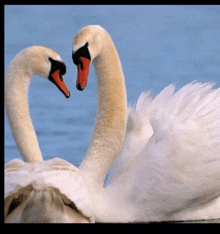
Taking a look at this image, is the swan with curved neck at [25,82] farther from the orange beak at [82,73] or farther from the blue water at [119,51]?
the blue water at [119,51]

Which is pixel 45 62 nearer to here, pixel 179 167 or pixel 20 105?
pixel 20 105

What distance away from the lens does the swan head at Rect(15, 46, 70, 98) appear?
209 inches

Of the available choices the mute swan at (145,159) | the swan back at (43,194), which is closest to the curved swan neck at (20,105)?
the swan back at (43,194)

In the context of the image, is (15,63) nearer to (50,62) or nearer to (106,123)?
(50,62)

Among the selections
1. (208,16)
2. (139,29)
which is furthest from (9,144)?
(208,16)

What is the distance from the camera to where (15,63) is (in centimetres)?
531

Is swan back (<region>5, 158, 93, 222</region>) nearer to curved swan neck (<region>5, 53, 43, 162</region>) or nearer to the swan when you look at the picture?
the swan

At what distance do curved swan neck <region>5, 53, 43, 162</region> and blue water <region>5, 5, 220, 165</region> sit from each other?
7.09ft

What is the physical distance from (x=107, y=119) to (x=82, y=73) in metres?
0.53

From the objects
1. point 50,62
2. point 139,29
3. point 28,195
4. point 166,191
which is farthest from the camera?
point 139,29

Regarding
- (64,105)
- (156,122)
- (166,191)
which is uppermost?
(156,122)

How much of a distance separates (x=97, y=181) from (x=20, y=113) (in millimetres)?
783

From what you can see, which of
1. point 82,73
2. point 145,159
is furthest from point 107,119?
point 82,73

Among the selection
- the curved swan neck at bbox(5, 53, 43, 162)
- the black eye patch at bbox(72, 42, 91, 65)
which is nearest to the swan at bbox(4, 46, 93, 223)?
the curved swan neck at bbox(5, 53, 43, 162)
